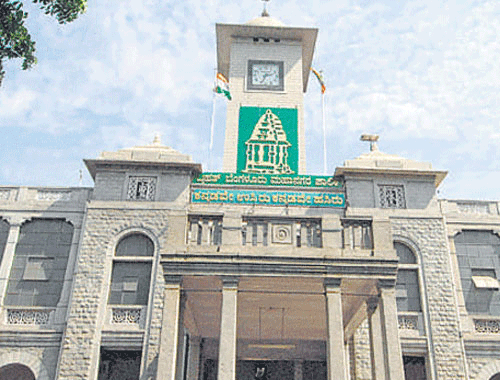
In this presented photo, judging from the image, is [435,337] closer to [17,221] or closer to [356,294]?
[356,294]

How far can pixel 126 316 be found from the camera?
709 inches

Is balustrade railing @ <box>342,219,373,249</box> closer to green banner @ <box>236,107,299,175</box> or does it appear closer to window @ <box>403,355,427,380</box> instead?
window @ <box>403,355,427,380</box>

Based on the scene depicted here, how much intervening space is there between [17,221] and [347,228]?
517 inches

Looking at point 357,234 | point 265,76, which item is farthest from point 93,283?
point 265,76

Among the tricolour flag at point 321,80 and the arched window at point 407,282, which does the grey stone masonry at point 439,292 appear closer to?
the arched window at point 407,282

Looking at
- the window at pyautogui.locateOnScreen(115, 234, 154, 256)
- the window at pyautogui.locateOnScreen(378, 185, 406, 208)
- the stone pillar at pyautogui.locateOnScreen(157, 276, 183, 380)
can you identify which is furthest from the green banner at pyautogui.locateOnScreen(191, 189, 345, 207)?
the stone pillar at pyautogui.locateOnScreen(157, 276, 183, 380)

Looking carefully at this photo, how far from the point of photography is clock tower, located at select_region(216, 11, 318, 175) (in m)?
23.5

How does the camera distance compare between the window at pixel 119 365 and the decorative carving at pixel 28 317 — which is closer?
the window at pixel 119 365

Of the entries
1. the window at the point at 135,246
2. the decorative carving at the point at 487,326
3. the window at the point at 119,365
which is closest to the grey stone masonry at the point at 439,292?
the decorative carving at the point at 487,326

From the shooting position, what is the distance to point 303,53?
29.4 metres

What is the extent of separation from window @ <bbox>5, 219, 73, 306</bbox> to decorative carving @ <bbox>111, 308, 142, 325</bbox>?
7.24 ft

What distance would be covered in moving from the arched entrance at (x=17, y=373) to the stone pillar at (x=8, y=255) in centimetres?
241

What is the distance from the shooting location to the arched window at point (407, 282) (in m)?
18.6

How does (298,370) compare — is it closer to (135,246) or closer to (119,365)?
(119,365)
